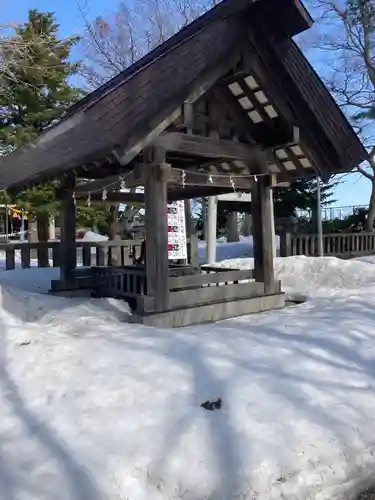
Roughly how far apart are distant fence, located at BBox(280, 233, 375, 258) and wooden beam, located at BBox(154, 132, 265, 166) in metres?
6.48

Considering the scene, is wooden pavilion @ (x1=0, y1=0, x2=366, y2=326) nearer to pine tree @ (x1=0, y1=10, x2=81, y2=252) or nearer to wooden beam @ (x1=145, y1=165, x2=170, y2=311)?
wooden beam @ (x1=145, y1=165, x2=170, y2=311)

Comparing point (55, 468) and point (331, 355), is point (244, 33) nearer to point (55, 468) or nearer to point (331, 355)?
point (331, 355)

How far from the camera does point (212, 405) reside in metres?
3.32

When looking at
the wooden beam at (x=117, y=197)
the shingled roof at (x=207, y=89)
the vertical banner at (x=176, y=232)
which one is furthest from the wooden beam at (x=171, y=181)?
the vertical banner at (x=176, y=232)

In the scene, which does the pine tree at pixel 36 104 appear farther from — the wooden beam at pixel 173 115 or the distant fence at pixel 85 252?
the wooden beam at pixel 173 115

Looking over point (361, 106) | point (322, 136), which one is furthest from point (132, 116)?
point (361, 106)

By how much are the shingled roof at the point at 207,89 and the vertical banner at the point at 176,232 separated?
114 inches

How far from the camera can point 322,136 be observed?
22.4 ft

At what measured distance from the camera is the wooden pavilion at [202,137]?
17.1 feet

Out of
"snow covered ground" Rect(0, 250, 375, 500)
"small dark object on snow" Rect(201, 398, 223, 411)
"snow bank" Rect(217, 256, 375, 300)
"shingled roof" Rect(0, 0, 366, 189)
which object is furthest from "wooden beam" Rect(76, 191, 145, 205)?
"small dark object on snow" Rect(201, 398, 223, 411)

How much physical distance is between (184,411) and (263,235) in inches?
171

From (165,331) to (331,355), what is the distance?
6.00ft

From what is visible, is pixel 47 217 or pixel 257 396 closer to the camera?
pixel 257 396

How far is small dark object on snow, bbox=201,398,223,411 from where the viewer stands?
10.8ft
